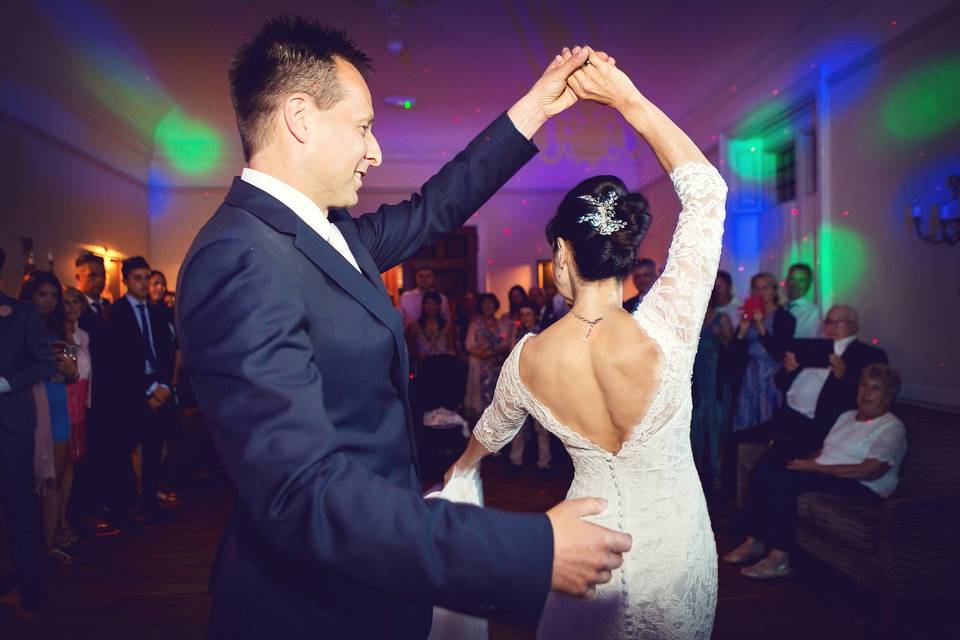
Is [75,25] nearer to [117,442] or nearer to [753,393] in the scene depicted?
[117,442]

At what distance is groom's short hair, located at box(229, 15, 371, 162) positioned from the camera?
981 mm

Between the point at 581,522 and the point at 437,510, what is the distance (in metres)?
0.15

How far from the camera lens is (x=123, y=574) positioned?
3.68 meters

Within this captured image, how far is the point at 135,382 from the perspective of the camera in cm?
445

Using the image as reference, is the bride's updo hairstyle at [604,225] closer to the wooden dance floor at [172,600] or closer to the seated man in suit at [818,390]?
the wooden dance floor at [172,600]

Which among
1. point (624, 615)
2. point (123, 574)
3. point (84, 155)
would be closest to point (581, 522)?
point (624, 615)

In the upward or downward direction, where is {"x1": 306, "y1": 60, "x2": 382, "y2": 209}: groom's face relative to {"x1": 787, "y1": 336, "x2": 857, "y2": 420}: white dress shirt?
upward

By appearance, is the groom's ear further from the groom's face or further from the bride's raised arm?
the bride's raised arm

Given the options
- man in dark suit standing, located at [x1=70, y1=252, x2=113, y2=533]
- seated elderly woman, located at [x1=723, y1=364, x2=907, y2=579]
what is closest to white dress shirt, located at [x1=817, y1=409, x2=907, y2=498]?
seated elderly woman, located at [x1=723, y1=364, x2=907, y2=579]

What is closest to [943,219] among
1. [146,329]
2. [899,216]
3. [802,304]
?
[899,216]

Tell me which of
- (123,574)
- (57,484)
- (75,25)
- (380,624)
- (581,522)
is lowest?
(123,574)

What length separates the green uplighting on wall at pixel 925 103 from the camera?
12.1 ft

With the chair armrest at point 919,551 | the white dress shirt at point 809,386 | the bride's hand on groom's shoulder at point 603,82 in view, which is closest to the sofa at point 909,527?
Result: the chair armrest at point 919,551

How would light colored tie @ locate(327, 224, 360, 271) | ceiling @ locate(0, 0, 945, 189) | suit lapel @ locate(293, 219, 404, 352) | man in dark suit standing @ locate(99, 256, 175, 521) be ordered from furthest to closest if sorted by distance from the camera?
ceiling @ locate(0, 0, 945, 189) < man in dark suit standing @ locate(99, 256, 175, 521) < light colored tie @ locate(327, 224, 360, 271) < suit lapel @ locate(293, 219, 404, 352)
